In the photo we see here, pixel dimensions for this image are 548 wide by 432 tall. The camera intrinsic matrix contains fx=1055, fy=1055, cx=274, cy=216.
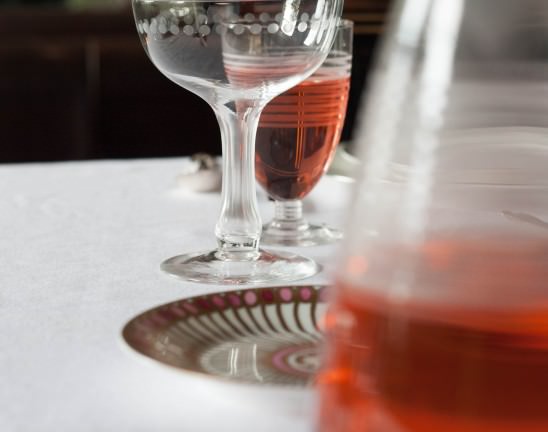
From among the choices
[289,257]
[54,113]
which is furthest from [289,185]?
[54,113]

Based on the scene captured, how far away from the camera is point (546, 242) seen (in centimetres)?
29

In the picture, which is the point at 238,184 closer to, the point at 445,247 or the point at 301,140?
the point at 301,140

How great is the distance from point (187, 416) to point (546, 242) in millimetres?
118

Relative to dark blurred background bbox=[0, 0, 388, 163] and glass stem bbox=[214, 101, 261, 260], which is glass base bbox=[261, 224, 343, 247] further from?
dark blurred background bbox=[0, 0, 388, 163]

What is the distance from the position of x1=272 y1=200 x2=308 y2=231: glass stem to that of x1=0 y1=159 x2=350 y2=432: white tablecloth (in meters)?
0.03

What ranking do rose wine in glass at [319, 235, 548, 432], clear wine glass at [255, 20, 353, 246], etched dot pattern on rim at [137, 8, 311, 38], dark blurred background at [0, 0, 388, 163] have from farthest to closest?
1. dark blurred background at [0, 0, 388, 163]
2. clear wine glass at [255, 20, 353, 246]
3. etched dot pattern on rim at [137, 8, 311, 38]
4. rose wine in glass at [319, 235, 548, 432]

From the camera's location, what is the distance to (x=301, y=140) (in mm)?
606

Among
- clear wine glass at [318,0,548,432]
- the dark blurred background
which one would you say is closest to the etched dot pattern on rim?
clear wine glass at [318,0,548,432]

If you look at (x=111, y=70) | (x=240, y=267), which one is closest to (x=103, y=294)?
(x=240, y=267)

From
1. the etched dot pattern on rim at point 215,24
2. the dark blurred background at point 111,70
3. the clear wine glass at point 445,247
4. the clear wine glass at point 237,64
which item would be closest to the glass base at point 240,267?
the clear wine glass at point 237,64

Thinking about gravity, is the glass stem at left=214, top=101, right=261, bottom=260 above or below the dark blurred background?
above

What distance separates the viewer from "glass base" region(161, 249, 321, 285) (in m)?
0.50

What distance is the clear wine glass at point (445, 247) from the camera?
0.85 ft

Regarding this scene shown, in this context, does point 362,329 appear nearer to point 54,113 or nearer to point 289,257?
point 289,257
